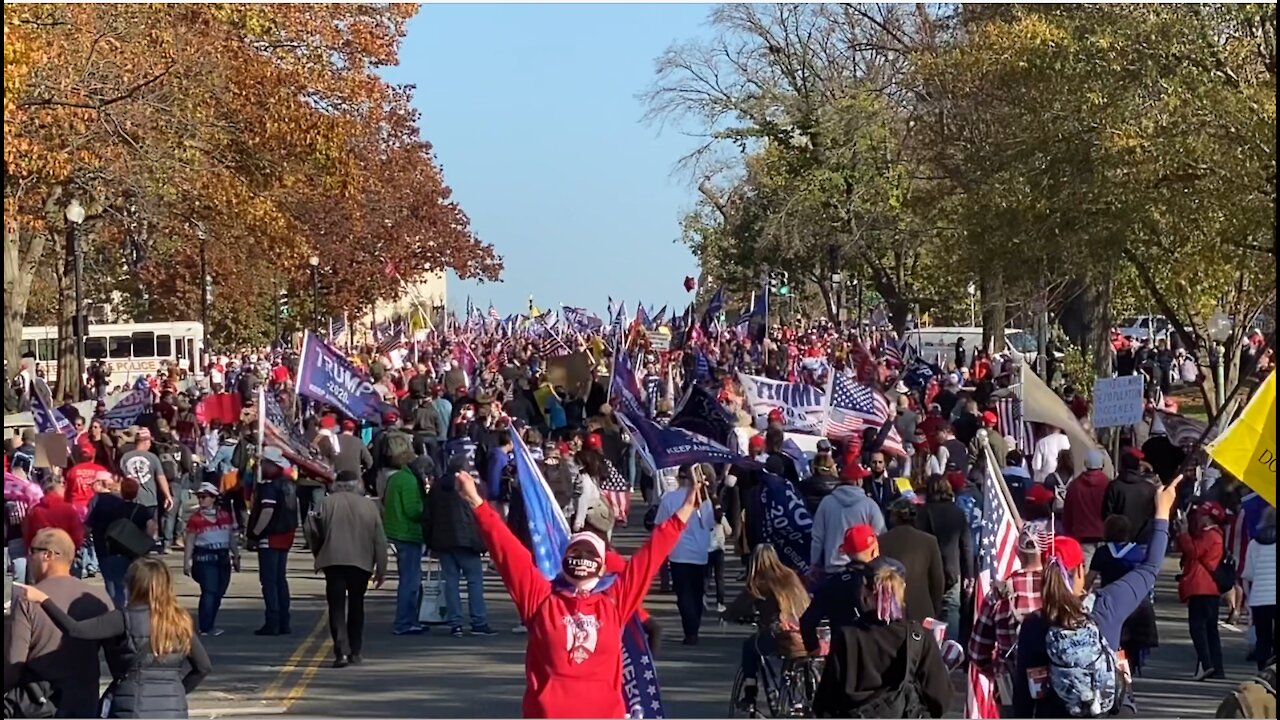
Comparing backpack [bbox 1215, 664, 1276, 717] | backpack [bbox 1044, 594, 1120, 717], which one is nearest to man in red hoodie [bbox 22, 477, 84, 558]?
backpack [bbox 1044, 594, 1120, 717]

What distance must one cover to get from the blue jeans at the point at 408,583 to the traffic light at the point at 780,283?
52002mm

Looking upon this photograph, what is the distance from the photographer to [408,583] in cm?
1778

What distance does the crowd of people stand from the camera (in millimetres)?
8641

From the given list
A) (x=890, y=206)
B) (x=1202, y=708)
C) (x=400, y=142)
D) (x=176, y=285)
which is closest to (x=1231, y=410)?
(x=1202, y=708)

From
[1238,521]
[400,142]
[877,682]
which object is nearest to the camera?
[877,682]

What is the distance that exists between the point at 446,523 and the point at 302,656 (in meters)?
1.63

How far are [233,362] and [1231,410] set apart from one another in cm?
3040

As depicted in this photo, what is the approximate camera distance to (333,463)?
21.9 m

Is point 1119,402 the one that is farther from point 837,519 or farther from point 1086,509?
point 837,519

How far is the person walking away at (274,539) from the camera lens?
17.7 metres

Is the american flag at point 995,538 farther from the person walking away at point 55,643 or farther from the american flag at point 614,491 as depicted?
the american flag at point 614,491

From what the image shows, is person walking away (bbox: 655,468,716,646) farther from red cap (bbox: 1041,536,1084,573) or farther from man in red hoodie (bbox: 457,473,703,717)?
man in red hoodie (bbox: 457,473,703,717)

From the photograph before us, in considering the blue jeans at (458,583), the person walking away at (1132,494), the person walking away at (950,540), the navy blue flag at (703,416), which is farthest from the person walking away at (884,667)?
the navy blue flag at (703,416)

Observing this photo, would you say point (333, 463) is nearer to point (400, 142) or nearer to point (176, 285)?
point (176, 285)
